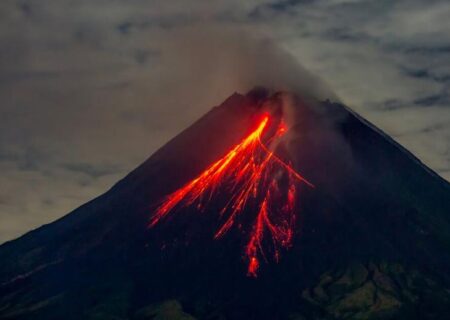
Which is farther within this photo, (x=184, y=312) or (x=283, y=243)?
(x=283, y=243)

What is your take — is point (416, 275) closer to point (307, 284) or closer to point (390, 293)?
point (390, 293)

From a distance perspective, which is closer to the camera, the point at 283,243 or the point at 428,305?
the point at 428,305

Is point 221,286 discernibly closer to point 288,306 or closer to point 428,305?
point 288,306

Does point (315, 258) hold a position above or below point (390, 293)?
above

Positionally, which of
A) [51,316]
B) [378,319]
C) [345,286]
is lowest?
[378,319]

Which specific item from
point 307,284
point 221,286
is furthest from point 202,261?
point 307,284

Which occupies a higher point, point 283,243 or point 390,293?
point 283,243

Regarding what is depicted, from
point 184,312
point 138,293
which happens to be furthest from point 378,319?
point 138,293

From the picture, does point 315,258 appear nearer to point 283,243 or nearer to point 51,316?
point 283,243
